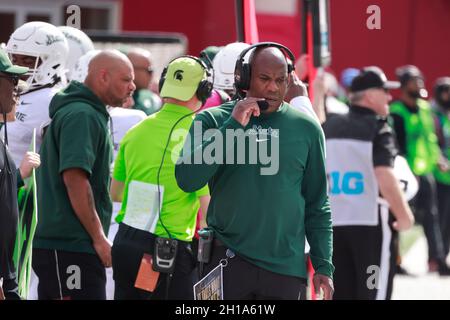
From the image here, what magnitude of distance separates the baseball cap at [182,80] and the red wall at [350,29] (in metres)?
8.70

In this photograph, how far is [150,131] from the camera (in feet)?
21.4

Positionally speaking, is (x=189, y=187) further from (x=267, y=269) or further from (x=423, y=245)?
(x=423, y=245)

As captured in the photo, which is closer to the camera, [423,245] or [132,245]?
[132,245]

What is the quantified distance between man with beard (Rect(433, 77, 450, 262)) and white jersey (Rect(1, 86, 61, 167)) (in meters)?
7.64

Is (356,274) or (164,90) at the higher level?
(164,90)

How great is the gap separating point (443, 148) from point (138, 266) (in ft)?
28.4

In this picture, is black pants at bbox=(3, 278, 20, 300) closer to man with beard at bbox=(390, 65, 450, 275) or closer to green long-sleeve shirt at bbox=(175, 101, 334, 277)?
green long-sleeve shirt at bbox=(175, 101, 334, 277)

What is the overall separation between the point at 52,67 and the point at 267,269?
252 centimetres

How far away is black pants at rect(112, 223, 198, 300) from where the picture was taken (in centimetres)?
649

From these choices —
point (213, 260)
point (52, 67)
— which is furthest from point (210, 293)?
point (52, 67)

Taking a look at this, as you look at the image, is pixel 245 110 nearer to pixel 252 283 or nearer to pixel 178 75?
pixel 252 283

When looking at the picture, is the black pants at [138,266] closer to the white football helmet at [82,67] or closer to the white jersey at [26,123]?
the white jersey at [26,123]

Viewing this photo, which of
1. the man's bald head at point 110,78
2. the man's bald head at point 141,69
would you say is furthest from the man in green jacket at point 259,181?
the man's bald head at point 141,69

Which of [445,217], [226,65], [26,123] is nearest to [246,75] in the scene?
[26,123]
